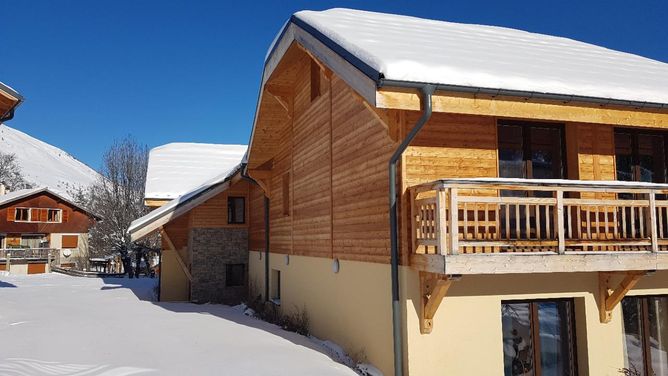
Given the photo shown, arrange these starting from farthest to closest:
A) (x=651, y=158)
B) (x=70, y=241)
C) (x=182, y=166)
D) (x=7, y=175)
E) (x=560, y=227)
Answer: (x=7, y=175) → (x=70, y=241) → (x=182, y=166) → (x=651, y=158) → (x=560, y=227)

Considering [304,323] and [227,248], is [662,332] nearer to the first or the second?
[304,323]

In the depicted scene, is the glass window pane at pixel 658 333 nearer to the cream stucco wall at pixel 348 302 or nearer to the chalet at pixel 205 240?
the cream stucco wall at pixel 348 302

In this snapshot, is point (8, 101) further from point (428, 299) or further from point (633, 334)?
point (633, 334)

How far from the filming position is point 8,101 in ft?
50.3

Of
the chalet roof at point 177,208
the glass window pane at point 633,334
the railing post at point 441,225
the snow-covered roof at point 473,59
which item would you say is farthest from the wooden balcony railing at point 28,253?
the glass window pane at point 633,334

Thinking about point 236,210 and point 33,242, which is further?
point 33,242

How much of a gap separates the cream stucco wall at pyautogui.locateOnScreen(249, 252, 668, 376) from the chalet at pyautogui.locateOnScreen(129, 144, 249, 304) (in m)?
9.85

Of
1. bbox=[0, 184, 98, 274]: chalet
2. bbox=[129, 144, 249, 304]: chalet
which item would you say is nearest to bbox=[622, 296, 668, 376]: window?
bbox=[129, 144, 249, 304]: chalet

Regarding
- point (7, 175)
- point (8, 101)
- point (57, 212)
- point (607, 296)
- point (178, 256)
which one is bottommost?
point (607, 296)

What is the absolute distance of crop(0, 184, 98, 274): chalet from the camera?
4262cm

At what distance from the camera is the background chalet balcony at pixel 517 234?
6777mm

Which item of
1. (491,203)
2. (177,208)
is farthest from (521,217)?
(177,208)

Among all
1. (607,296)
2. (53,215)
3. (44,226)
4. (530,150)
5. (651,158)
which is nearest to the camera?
(607,296)

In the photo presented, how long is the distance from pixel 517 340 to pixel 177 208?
13.1 m
